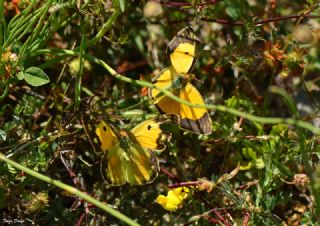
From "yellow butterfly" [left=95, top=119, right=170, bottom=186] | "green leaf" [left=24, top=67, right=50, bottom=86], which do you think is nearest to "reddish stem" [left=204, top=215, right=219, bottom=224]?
"yellow butterfly" [left=95, top=119, right=170, bottom=186]

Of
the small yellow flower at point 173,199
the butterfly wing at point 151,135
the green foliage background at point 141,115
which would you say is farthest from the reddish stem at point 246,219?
the butterfly wing at point 151,135

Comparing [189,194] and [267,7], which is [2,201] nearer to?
[189,194]

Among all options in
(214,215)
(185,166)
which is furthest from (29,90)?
(214,215)

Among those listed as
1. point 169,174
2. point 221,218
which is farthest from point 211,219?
point 169,174

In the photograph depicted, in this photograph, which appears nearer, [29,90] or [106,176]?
[106,176]

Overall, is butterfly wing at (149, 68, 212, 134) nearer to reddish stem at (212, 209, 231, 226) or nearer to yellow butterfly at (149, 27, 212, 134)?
yellow butterfly at (149, 27, 212, 134)

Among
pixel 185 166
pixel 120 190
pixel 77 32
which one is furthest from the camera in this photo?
pixel 77 32

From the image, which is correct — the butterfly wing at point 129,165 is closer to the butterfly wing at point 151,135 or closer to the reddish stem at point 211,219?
the butterfly wing at point 151,135
